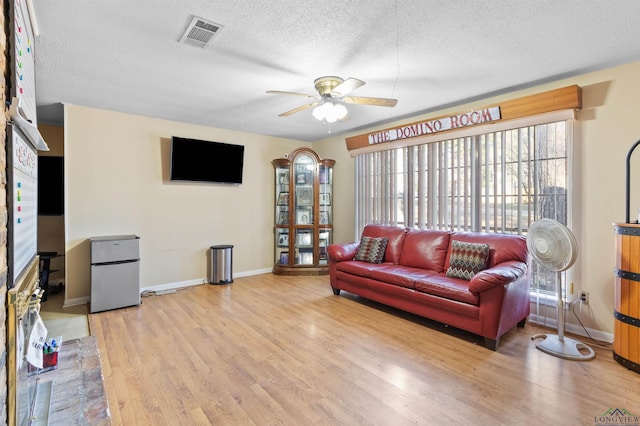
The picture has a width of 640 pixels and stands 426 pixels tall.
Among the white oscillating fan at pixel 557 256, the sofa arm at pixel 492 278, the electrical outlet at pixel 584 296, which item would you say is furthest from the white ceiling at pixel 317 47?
the electrical outlet at pixel 584 296

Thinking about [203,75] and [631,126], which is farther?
[203,75]

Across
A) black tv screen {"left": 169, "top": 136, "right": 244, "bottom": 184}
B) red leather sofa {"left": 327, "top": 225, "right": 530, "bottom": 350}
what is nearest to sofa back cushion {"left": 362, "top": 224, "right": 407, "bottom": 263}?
red leather sofa {"left": 327, "top": 225, "right": 530, "bottom": 350}

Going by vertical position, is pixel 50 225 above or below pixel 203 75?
below

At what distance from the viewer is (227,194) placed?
211 inches

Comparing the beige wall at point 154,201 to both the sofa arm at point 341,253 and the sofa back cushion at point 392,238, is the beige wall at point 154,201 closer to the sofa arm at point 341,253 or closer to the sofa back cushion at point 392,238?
the sofa arm at point 341,253

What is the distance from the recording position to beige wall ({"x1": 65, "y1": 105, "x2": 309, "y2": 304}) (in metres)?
4.04

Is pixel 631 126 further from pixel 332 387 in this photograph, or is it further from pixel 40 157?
pixel 40 157

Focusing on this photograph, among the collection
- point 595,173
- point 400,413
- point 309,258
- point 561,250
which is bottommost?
point 400,413

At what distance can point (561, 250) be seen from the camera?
2.72 m

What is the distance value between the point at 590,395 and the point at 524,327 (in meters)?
1.24

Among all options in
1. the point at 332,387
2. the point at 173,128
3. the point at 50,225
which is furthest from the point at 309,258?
the point at 50,225

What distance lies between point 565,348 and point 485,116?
8.12 ft

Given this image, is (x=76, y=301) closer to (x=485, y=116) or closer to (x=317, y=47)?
(x=317, y=47)

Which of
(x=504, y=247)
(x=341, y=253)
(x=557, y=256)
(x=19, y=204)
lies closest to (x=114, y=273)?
(x=19, y=204)
